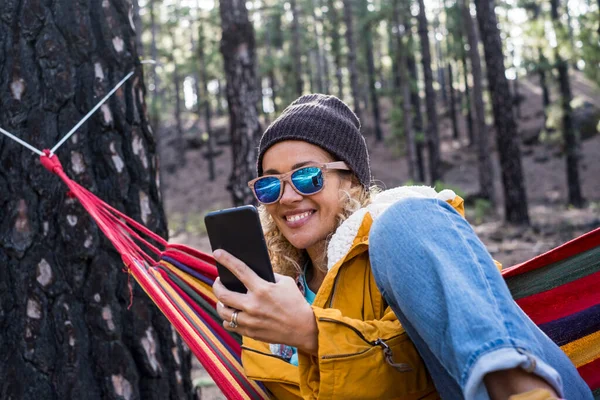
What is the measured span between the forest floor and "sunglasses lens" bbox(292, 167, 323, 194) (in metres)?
5.85

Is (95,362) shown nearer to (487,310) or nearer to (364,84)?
(487,310)

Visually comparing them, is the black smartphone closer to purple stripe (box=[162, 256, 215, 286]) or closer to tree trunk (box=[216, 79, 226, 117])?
purple stripe (box=[162, 256, 215, 286])

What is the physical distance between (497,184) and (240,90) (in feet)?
52.3

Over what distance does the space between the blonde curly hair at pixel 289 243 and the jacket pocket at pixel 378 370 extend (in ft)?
1.60

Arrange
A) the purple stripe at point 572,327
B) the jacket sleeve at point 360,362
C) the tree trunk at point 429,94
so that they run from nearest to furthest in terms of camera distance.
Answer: the jacket sleeve at point 360,362 < the purple stripe at point 572,327 < the tree trunk at point 429,94

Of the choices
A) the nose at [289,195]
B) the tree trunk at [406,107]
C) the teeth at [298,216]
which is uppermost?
the nose at [289,195]

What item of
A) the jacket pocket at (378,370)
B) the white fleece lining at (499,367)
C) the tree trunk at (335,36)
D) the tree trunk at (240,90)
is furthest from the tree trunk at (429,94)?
the white fleece lining at (499,367)

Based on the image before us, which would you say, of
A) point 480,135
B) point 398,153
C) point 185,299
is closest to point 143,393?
point 185,299

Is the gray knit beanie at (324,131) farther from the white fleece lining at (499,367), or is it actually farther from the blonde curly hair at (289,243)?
the white fleece lining at (499,367)

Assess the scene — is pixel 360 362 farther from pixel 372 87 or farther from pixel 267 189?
pixel 372 87

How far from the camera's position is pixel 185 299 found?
1927 mm

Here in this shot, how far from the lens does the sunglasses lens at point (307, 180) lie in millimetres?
1774

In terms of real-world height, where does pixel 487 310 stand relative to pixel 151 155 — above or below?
below

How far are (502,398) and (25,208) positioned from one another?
1709mm
